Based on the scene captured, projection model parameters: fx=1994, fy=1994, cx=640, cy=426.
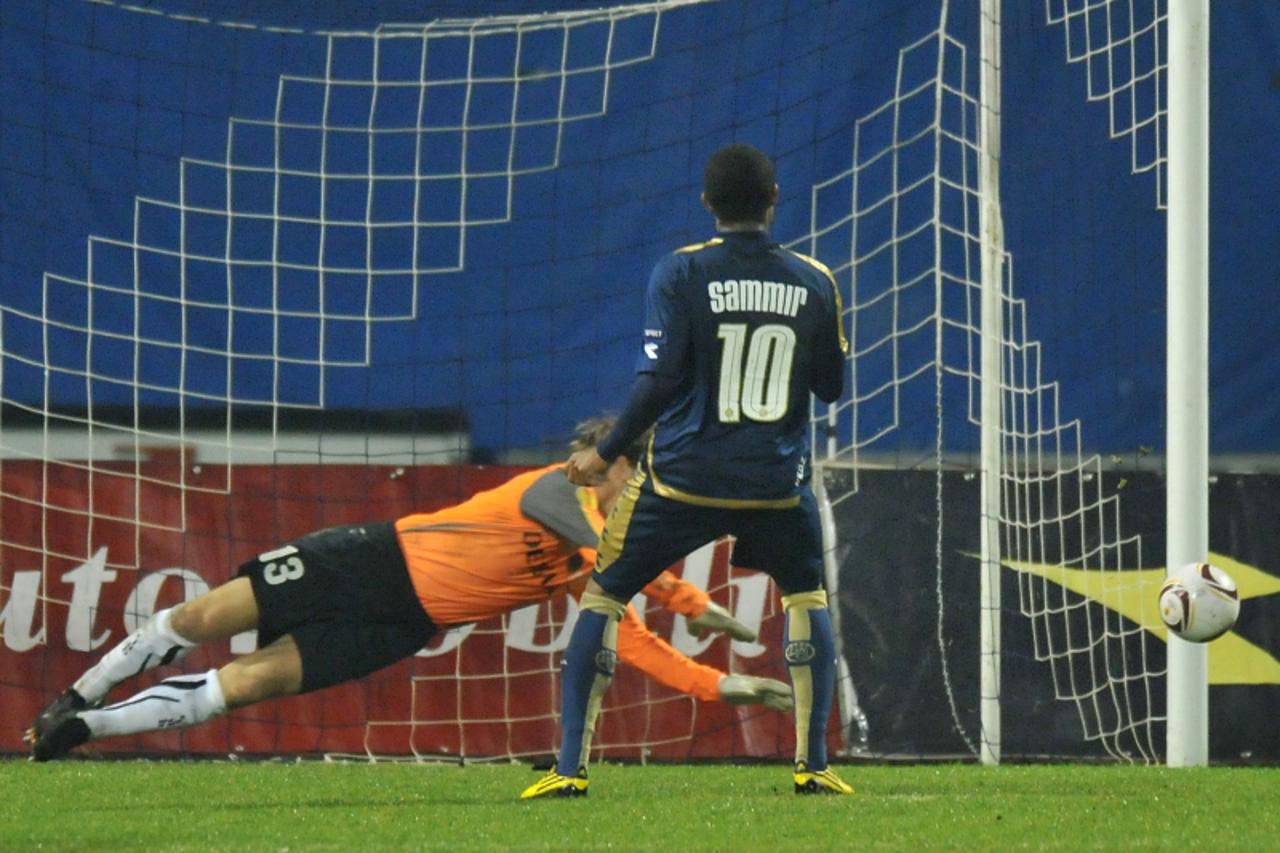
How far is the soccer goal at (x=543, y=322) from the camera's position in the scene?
7.75m

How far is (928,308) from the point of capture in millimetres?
8008

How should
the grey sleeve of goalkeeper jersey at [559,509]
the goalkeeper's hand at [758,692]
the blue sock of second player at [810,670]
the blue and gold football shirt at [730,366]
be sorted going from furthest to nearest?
the grey sleeve of goalkeeper jersey at [559,509] → the goalkeeper's hand at [758,692] → the blue sock of second player at [810,670] → the blue and gold football shirt at [730,366]

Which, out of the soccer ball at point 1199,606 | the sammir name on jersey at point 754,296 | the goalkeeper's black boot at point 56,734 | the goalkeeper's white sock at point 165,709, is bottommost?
the goalkeeper's black boot at point 56,734

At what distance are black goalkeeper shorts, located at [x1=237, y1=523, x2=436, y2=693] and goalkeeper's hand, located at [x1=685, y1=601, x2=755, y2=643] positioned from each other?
908 millimetres

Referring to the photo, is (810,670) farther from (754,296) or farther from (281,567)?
(281,567)

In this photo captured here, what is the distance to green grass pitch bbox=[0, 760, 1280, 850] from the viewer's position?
4.69 m

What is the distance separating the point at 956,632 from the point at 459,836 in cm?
342

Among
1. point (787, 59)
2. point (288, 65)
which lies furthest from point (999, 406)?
point (288, 65)

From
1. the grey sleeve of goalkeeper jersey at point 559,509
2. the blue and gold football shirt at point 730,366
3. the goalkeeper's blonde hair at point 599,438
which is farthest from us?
the grey sleeve of goalkeeper jersey at point 559,509

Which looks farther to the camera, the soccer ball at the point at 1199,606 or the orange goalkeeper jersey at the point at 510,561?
the orange goalkeeper jersey at the point at 510,561

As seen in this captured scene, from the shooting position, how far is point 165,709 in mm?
6332

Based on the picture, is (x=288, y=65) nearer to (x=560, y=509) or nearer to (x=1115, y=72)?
(x=560, y=509)

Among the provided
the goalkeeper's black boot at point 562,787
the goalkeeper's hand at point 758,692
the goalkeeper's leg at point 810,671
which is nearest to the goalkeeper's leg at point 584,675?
the goalkeeper's black boot at point 562,787

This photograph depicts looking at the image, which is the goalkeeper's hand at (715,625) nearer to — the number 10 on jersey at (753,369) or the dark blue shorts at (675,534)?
the dark blue shorts at (675,534)
